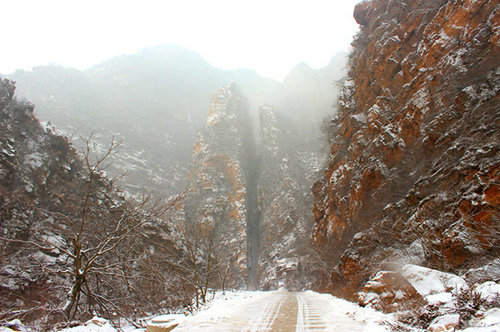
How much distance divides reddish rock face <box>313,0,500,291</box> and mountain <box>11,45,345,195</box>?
30.5 metres

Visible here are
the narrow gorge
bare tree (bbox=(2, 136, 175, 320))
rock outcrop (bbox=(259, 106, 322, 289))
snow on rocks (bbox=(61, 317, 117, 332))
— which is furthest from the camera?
the narrow gorge

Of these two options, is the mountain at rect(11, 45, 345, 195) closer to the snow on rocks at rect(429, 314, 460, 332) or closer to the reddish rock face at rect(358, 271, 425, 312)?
the reddish rock face at rect(358, 271, 425, 312)

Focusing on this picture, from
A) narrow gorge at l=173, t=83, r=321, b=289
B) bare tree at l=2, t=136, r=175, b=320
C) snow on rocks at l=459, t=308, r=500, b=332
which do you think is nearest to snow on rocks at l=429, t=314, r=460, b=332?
snow on rocks at l=459, t=308, r=500, b=332

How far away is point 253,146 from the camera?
2382 inches

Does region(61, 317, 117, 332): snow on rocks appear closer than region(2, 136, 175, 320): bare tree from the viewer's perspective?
Yes

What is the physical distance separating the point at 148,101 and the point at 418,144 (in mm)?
70239

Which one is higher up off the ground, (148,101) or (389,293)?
(148,101)

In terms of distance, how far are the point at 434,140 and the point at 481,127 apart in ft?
8.48

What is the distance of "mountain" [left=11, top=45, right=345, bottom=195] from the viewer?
4728cm

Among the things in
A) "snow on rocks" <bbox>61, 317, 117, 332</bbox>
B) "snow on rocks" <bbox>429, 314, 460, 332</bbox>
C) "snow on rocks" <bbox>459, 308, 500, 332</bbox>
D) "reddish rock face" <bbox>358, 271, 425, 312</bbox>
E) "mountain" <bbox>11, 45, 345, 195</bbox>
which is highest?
"mountain" <bbox>11, 45, 345, 195</bbox>

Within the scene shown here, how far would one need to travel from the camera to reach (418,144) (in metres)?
12.2

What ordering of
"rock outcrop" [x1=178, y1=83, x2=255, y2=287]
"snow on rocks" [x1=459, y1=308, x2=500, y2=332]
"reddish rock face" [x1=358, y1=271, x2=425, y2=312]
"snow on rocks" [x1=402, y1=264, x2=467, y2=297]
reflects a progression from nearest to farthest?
1. "snow on rocks" [x1=459, y1=308, x2=500, y2=332]
2. "snow on rocks" [x1=402, y1=264, x2=467, y2=297]
3. "reddish rock face" [x1=358, y1=271, x2=425, y2=312]
4. "rock outcrop" [x1=178, y1=83, x2=255, y2=287]

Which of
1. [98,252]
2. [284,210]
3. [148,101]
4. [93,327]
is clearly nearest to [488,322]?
[93,327]

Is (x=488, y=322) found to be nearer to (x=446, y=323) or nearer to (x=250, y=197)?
(x=446, y=323)
